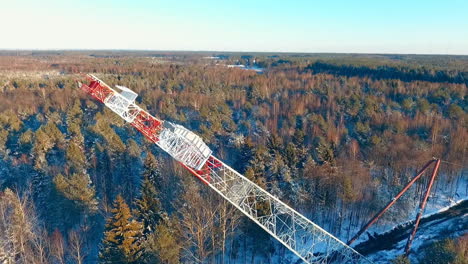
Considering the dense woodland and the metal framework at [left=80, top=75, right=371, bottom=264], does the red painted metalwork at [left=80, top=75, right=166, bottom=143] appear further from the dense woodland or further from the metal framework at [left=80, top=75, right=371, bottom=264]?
the dense woodland

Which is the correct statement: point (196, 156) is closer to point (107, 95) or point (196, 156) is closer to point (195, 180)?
point (107, 95)

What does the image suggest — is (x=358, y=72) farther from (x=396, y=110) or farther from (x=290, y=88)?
(x=396, y=110)

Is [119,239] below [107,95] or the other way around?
below

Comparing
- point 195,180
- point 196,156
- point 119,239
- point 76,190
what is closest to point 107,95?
point 196,156

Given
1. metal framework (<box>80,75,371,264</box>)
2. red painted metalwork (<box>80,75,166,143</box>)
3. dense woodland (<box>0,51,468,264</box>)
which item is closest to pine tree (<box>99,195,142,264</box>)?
dense woodland (<box>0,51,468,264</box>)

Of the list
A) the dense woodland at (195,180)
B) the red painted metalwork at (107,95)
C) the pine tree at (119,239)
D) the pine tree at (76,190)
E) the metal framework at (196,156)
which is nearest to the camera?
the metal framework at (196,156)

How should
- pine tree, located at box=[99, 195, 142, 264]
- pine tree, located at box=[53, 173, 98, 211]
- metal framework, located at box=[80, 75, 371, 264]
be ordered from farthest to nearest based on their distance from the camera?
pine tree, located at box=[53, 173, 98, 211], pine tree, located at box=[99, 195, 142, 264], metal framework, located at box=[80, 75, 371, 264]

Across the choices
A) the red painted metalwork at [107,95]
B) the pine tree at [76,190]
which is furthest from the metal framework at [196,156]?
the pine tree at [76,190]

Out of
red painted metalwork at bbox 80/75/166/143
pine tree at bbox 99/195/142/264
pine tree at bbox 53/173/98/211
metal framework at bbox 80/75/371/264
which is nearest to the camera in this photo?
metal framework at bbox 80/75/371/264

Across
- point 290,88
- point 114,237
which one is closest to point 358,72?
point 290,88

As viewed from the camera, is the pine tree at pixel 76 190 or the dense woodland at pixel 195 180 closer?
the dense woodland at pixel 195 180

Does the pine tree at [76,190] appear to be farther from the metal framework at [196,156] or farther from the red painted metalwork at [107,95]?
the red painted metalwork at [107,95]
